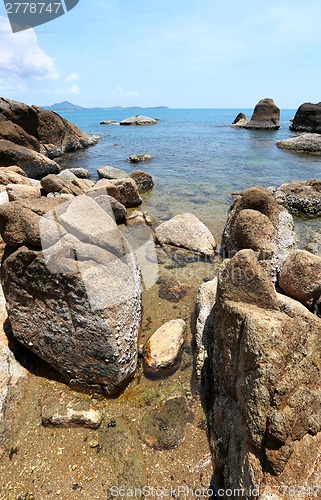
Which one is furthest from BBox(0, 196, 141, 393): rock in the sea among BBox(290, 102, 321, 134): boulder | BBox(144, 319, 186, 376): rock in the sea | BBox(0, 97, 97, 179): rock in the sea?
BBox(290, 102, 321, 134): boulder

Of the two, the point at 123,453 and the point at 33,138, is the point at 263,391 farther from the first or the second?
the point at 33,138

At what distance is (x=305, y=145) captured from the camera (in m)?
33.4

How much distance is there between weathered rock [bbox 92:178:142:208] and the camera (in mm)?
12469

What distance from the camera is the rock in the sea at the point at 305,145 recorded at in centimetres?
3262

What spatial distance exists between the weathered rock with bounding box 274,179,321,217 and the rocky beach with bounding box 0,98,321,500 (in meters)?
7.70

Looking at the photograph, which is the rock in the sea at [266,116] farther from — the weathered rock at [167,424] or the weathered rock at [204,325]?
the weathered rock at [167,424]

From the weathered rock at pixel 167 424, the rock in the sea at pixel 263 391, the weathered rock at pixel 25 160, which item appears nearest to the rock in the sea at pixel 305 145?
the weathered rock at pixel 25 160

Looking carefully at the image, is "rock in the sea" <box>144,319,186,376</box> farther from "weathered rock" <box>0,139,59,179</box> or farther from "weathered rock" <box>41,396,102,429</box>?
"weathered rock" <box>0,139,59,179</box>

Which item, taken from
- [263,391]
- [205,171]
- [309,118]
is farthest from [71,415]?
[309,118]

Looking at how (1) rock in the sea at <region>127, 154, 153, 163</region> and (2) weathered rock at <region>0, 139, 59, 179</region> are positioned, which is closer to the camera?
(2) weathered rock at <region>0, 139, 59, 179</region>

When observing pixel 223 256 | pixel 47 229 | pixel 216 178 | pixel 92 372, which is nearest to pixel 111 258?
pixel 47 229

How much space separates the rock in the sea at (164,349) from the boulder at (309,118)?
5878cm

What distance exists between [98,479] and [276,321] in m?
2.93

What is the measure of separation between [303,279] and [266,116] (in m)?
66.8
